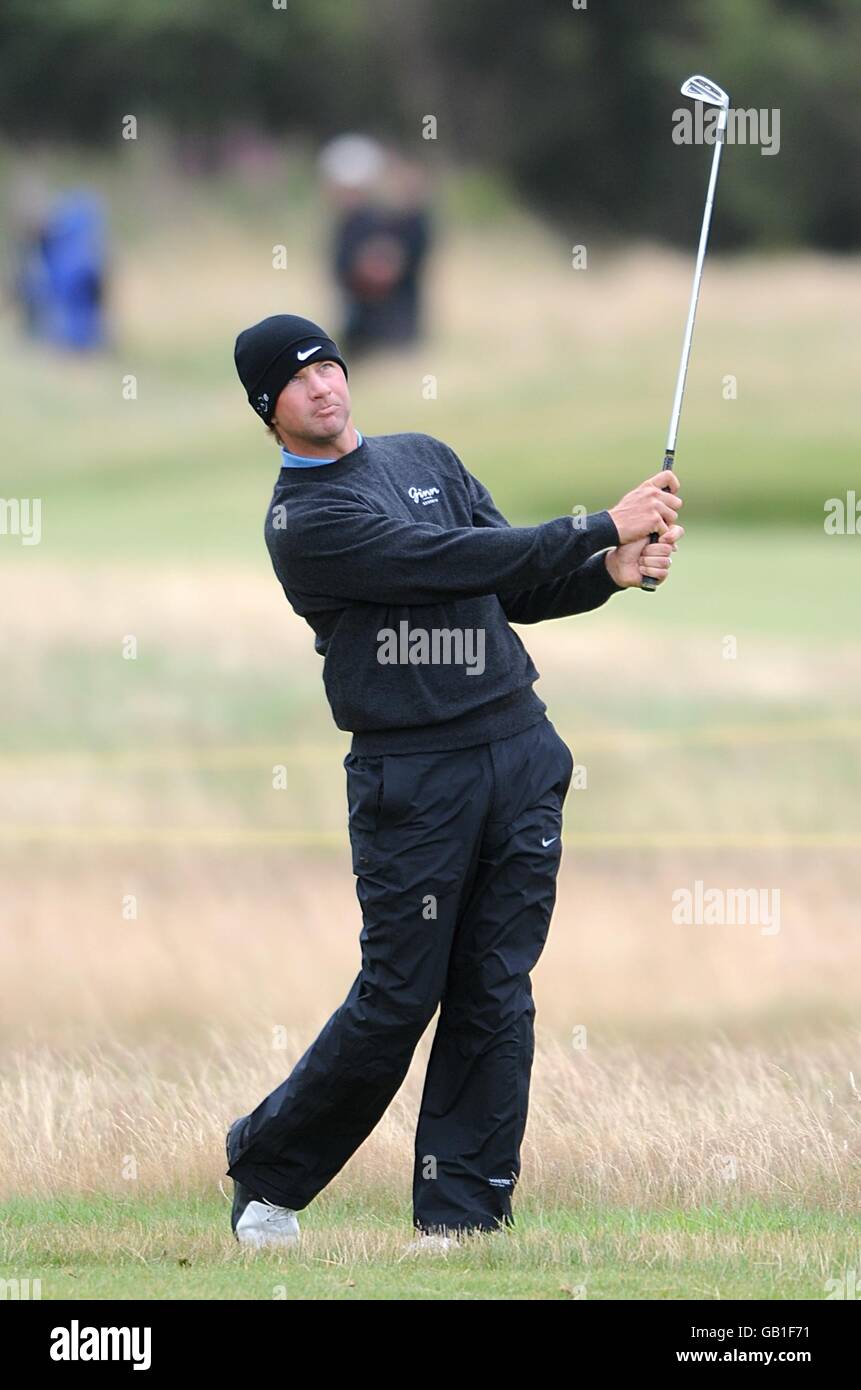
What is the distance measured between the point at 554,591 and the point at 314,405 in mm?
758

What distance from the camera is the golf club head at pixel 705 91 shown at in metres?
5.44

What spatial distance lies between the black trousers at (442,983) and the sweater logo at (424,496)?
588 millimetres

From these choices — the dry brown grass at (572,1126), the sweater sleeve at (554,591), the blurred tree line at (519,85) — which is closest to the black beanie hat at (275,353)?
the sweater sleeve at (554,591)

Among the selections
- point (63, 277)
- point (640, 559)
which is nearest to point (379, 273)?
point (63, 277)

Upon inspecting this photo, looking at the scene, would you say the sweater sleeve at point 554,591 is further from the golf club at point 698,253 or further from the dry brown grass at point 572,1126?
the dry brown grass at point 572,1126

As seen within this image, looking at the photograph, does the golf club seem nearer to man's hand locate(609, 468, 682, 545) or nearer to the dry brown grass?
man's hand locate(609, 468, 682, 545)

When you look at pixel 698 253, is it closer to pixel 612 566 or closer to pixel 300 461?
pixel 612 566

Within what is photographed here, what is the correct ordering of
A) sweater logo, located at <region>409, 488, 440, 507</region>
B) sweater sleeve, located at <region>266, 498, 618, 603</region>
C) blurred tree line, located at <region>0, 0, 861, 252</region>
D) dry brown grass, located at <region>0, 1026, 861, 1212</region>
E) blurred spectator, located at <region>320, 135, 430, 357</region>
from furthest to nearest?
blurred tree line, located at <region>0, 0, 861, 252</region> → blurred spectator, located at <region>320, 135, 430, 357</region> → dry brown grass, located at <region>0, 1026, 861, 1212</region> → sweater logo, located at <region>409, 488, 440, 507</region> → sweater sleeve, located at <region>266, 498, 618, 603</region>

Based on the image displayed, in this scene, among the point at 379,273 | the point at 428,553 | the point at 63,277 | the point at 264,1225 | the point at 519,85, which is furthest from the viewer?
the point at 519,85

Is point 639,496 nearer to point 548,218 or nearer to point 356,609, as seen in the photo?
point 356,609

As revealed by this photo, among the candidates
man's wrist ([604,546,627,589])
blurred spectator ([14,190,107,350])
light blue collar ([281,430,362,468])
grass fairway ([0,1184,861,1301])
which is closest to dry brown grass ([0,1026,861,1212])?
grass fairway ([0,1184,861,1301])

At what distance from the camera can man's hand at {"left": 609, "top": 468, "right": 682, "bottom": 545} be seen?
505cm

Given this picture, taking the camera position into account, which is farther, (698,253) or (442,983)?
(698,253)

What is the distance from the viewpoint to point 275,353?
17.0 ft
